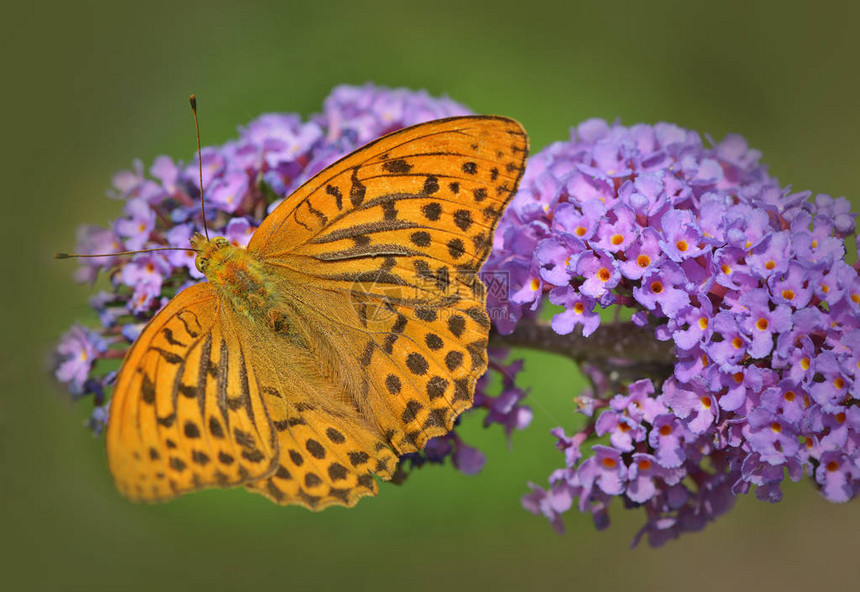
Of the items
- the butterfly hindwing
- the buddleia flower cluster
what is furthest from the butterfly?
the buddleia flower cluster

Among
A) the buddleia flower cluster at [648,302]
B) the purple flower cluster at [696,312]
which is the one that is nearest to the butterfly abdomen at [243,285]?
the buddleia flower cluster at [648,302]

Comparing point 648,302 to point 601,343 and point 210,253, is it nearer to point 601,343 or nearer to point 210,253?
point 601,343

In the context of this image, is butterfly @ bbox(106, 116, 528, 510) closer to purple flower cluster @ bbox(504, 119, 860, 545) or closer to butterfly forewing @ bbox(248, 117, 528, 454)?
butterfly forewing @ bbox(248, 117, 528, 454)

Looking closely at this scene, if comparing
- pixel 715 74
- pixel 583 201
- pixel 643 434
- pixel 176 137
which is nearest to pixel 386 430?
pixel 643 434
